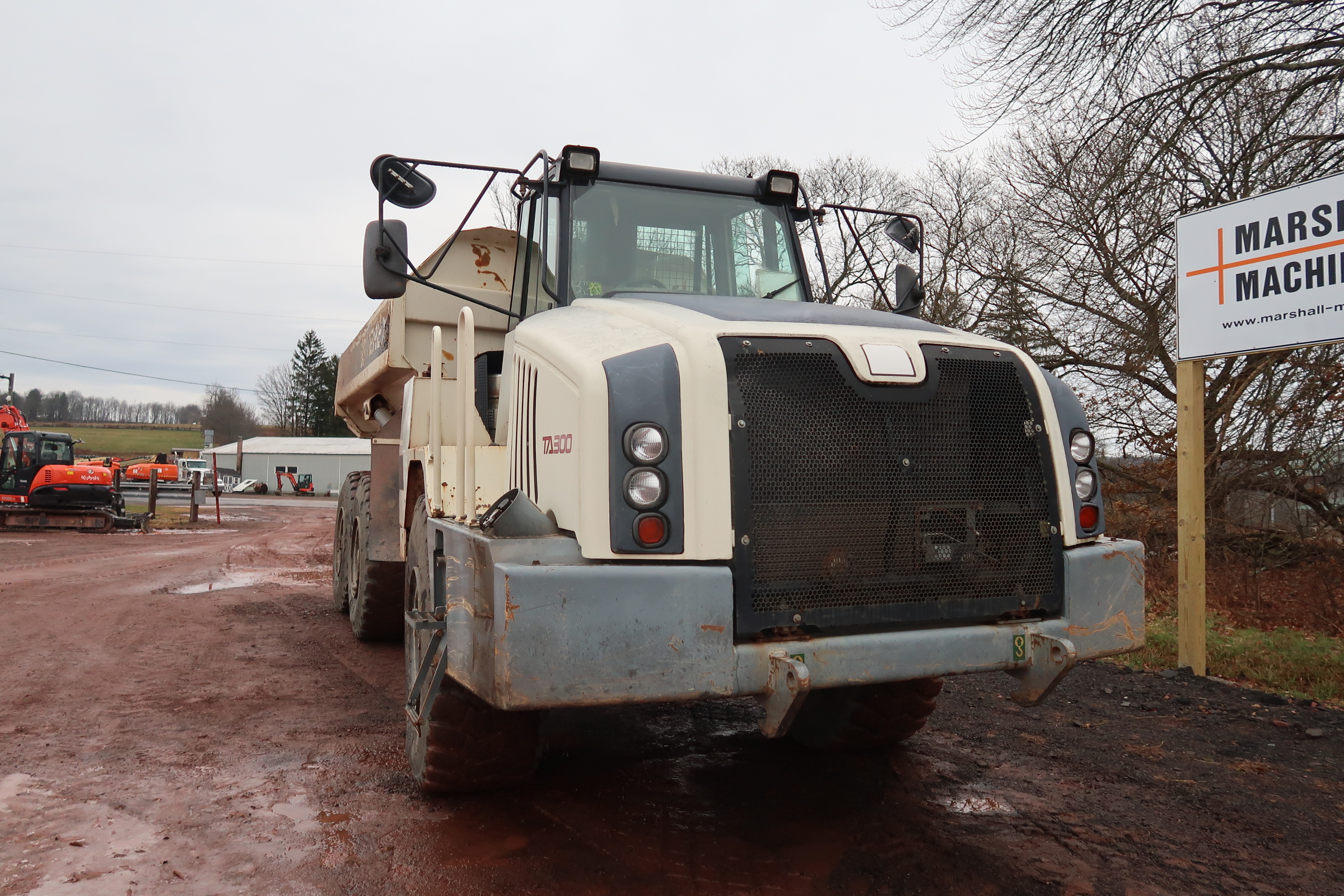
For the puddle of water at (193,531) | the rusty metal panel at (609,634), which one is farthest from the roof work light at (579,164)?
the puddle of water at (193,531)

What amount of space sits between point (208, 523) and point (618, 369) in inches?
1069

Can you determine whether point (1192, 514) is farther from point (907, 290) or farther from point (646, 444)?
point (646, 444)

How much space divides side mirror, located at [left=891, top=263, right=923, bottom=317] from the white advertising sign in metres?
2.14

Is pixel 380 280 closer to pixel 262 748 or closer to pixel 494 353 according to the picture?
pixel 494 353

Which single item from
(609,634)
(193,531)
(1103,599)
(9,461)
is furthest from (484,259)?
(9,461)

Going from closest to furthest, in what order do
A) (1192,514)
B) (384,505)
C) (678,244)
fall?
(678,244) < (1192,514) < (384,505)

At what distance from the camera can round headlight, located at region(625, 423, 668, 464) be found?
10.4ft

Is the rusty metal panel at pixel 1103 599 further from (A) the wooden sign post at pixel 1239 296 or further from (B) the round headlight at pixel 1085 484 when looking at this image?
(A) the wooden sign post at pixel 1239 296

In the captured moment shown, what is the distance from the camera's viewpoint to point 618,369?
3248 mm

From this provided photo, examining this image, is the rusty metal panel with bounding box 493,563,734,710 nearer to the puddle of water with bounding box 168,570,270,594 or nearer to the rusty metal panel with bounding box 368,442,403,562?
the rusty metal panel with bounding box 368,442,403,562

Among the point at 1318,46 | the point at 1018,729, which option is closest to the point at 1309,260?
the point at 1018,729

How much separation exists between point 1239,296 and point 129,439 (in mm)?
99565

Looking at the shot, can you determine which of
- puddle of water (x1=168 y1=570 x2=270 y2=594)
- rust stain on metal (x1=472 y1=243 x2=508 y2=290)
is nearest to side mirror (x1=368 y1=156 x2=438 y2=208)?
rust stain on metal (x1=472 y1=243 x2=508 y2=290)

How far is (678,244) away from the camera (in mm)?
4875
